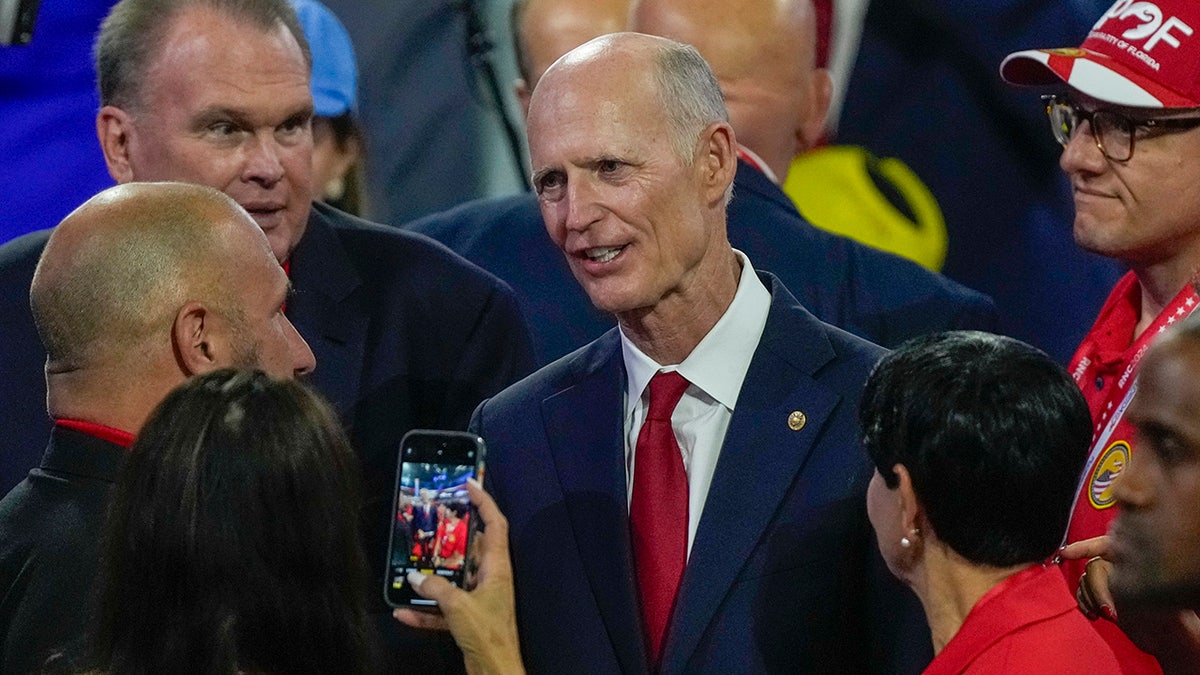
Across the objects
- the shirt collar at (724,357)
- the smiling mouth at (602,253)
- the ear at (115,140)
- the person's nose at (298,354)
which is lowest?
the shirt collar at (724,357)

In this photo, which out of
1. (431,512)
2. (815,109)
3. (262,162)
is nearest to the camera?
(431,512)

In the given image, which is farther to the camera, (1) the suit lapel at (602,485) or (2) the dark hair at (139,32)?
(2) the dark hair at (139,32)

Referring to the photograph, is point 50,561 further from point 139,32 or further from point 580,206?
point 139,32

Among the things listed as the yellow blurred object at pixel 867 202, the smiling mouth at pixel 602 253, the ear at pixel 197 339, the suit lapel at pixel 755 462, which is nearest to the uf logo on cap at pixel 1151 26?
the suit lapel at pixel 755 462

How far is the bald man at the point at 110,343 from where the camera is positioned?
2.40 metres

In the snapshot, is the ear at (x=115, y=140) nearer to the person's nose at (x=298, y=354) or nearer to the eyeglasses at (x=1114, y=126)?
the person's nose at (x=298, y=354)

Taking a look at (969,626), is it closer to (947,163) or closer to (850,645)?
(850,645)

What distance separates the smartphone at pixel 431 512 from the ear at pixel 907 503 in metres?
0.61

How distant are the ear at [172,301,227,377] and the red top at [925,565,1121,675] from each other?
1.14 metres

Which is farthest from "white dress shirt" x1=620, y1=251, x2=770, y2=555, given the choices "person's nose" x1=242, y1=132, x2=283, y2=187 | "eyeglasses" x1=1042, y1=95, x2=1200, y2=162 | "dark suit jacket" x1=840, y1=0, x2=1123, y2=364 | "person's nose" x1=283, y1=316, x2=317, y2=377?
"dark suit jacket" x1=840, y1=0, x2=1123, y2=364

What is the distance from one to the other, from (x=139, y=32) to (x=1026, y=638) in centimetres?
207

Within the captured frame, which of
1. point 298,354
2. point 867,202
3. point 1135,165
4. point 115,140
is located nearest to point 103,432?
point 298,354

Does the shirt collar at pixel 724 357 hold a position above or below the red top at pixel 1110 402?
above

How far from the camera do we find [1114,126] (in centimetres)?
316
